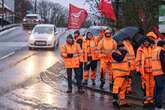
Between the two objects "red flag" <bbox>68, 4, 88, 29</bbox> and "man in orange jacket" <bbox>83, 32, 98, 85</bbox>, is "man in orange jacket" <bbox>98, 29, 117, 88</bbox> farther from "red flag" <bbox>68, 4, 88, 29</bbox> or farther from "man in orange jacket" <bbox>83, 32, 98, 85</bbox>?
"red flag" <bbox>68, 4, 88, 29</bbox>

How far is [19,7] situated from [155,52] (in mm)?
95223

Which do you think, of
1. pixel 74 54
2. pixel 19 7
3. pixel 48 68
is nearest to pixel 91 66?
pixel 74 54

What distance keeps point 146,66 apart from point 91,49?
514cm

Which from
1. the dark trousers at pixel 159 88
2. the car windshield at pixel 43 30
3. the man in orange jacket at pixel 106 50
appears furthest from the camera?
the car windshield at pixel 43 30

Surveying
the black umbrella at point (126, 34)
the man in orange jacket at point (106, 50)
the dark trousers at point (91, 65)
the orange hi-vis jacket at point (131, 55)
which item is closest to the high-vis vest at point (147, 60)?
the orange hi-vis jacket at point (131, 55)

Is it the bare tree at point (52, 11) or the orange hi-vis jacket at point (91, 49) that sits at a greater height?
the orange hi-vis jacket at point (91, 49)

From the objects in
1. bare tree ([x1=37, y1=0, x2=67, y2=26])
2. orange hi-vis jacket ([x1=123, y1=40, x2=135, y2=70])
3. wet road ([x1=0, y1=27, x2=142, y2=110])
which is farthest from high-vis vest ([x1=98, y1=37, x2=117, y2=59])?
bare tree ([x1=37, y1=0, x2=67, y2=26])

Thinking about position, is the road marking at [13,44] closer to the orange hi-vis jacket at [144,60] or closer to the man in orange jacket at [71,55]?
the man in orange jacket at [71,55]

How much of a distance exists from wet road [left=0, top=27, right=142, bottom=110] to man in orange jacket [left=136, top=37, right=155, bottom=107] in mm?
454

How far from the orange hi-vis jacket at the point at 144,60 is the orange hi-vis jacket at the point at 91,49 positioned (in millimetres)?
4664

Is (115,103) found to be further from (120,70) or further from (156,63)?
(156,63)

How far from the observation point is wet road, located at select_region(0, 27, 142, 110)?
53.9ft

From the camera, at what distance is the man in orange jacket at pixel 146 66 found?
1603cm

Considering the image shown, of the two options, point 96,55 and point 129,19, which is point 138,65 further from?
point 129,19
